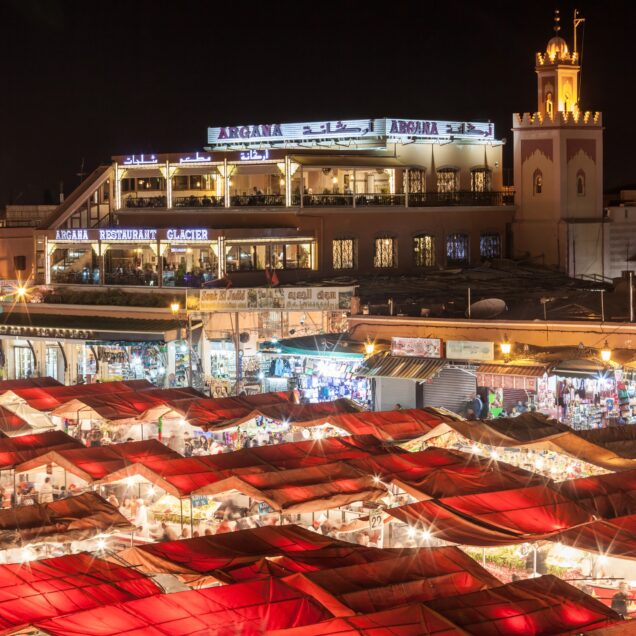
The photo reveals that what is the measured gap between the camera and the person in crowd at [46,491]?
78.1 ft

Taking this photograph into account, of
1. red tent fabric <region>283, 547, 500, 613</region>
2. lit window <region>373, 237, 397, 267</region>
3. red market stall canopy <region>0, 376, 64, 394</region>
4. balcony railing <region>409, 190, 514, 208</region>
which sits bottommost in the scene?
red tent fabric <region>283, 547, 500, 613</region>

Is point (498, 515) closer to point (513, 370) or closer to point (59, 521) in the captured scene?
point (59, 521)

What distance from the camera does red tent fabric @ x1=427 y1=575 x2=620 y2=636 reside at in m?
14.0

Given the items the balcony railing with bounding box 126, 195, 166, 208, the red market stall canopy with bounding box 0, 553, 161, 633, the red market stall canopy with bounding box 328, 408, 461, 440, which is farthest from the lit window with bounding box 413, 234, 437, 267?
the red market stall canopy with bounding box 0, 553, 161, 633

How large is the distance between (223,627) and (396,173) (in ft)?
112

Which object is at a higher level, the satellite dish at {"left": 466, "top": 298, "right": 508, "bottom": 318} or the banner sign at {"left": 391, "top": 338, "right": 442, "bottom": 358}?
the satellite dish at {"left": 466, "top": 298, "right": 508, "bottom": 318}

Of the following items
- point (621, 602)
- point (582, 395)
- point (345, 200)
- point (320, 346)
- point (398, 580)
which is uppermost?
point (345, 200)

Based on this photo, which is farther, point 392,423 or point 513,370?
point 513,370

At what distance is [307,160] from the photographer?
45.2m

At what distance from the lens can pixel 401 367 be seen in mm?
31250

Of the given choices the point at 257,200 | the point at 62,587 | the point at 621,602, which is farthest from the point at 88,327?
the point at 621,602

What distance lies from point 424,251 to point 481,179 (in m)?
4.44

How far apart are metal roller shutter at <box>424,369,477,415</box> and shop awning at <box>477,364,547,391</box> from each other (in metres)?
1.24

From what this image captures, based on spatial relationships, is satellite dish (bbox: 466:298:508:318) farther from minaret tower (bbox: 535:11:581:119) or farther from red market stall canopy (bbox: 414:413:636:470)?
minaret tower (bbox: 535:11:581:119)
